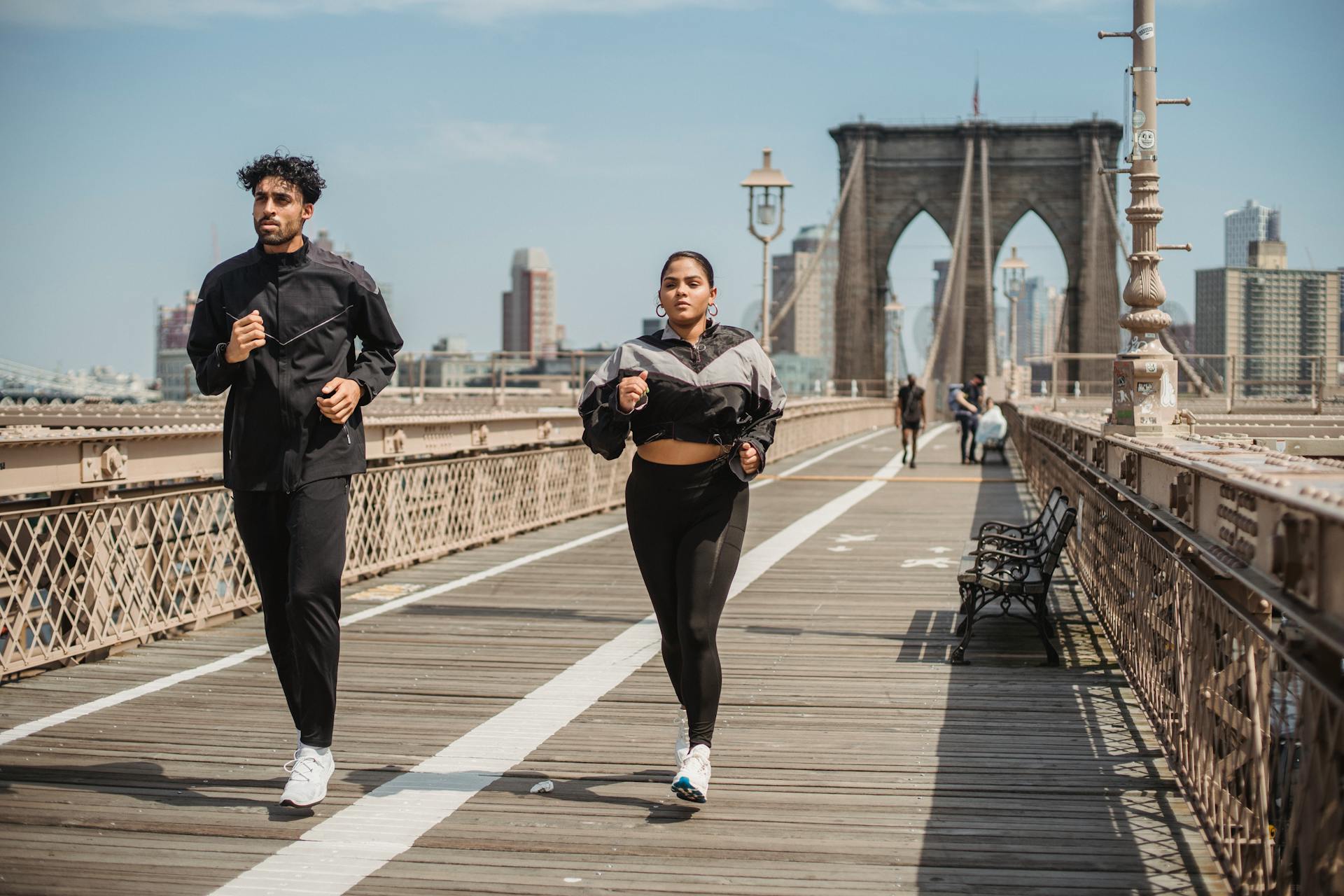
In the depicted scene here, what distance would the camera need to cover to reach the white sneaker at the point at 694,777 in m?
5.00

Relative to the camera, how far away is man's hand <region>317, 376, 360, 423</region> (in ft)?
16.3

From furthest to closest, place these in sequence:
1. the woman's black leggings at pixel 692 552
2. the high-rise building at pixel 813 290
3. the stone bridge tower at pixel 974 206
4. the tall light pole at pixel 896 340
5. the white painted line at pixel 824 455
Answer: the high-rise building at pixel 813 290
the stone bridge tower at pixel 974 206
the tall light pole at pixel 896 340
the white painted line at pixel 824 455
the woman's black leggings at pixel 692 552

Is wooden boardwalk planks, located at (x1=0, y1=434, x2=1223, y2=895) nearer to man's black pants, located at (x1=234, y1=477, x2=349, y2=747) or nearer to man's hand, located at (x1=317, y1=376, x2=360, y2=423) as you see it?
man's black pants, located at (x1=234, y1=477, x2=349, y2=747)

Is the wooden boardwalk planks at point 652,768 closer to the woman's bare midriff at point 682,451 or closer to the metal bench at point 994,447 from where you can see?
the woman's bare midriff at point 682,451

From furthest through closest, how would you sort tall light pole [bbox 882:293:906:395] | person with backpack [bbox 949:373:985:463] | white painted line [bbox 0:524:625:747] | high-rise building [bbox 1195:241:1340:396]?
tall light pole [bbox 882:293:906:395] < high-rise building [bbox 1195:241:1340:396] < person with backpack [bbox 949:373:985:463] < white painted line [bbox 0:524:625:747]

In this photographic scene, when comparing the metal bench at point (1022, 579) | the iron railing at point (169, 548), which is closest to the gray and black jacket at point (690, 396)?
the metal bench at point (1022, 579)

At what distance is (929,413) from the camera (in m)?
71.3

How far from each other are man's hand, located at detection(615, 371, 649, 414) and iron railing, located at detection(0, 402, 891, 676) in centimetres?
371

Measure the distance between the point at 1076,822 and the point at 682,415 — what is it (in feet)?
6.05

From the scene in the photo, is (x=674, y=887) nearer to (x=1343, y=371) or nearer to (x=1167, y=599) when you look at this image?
(x=1167, y=599)

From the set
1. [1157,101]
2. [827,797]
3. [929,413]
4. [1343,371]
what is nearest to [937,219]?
[929,413]

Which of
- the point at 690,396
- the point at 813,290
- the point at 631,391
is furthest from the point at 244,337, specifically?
the point at 813,290

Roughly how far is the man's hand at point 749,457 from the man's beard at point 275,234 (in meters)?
1.67

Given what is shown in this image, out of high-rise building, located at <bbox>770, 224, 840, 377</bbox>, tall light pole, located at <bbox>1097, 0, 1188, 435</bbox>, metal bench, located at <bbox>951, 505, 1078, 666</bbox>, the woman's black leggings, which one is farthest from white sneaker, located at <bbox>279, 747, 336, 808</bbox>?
high-rise building, located at <bbox>770, 224, 840, 377</bbox>
